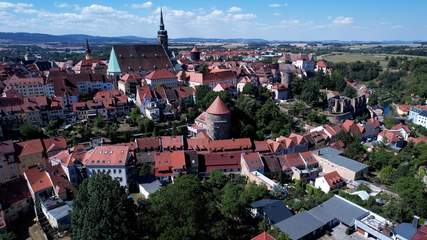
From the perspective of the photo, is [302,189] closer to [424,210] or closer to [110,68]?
[424,210]

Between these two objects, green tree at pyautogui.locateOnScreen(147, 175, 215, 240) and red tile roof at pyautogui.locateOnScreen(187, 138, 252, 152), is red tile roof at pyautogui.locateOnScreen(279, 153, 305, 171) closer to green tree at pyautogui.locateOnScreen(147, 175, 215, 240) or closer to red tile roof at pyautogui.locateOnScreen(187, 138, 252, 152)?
red tile roof at pyautogui.locateOnScreen(187, 138, 252, 152)

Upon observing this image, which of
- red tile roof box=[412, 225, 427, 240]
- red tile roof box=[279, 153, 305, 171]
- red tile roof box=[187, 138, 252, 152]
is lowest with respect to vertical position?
red tile roof box=[412, 225, 427, 240]

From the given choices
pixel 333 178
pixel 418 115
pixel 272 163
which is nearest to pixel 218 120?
pixel 272 163

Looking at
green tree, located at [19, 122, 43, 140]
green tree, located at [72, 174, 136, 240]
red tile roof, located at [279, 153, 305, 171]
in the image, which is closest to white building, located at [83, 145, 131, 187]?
green tree, located at [72, 174, 136, 240]

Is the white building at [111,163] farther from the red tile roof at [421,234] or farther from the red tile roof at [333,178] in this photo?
the red tile roof at [421,234]

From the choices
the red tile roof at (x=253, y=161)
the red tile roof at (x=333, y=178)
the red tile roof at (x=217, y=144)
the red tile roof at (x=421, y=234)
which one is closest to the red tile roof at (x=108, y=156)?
the red tile roof at (x=217, y=144)

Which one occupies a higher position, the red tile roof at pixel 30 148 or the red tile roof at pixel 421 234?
the red tile roof at pixel 30 148

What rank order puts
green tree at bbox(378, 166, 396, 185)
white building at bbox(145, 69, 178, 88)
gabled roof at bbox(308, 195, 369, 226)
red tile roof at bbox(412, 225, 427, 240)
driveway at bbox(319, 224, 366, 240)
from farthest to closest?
white building at bbox(145, 69, 178, 88)
green tree at bbox(378, 166, 396, 185)
gabled roof at bbox(308, 195, 369, 226)
driveway at bbox(319, 224, 366, 240)
red tile roof at bbox(412, 225, 427, 240)
